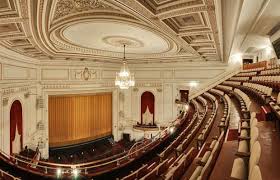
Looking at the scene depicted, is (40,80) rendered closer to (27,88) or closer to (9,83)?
(27,88)

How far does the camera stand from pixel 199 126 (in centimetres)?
306

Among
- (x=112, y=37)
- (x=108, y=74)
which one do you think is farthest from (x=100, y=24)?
(x=108, y=74)

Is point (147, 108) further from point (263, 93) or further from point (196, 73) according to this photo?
point (263, 93)

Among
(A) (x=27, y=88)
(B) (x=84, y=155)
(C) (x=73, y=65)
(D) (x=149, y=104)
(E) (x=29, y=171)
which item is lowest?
(B) (x=84, y=155)

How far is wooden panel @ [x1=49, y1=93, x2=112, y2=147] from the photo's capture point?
684 centimetres

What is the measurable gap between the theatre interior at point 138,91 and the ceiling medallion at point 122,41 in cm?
2

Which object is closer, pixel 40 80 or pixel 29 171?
pixel 29 171

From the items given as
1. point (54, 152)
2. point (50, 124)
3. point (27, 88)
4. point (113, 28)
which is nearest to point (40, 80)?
point (27, 88)

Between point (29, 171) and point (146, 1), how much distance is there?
271cm

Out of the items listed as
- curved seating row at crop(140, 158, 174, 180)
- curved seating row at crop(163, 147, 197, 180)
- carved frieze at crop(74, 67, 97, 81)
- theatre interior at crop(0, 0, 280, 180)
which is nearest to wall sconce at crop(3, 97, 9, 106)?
theatre interior at crop(0, 0, 280, 180)

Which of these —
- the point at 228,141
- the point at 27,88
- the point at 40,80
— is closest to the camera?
the point at 228,141

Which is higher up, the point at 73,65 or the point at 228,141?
the point at 73,65

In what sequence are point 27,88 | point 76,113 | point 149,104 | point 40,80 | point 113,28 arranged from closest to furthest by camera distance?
point 113,28
point 27,88
point 40,80
point 76,113
point 149,104

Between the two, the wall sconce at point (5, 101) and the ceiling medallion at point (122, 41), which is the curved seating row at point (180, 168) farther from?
the wall sconce at point (5, 101)
